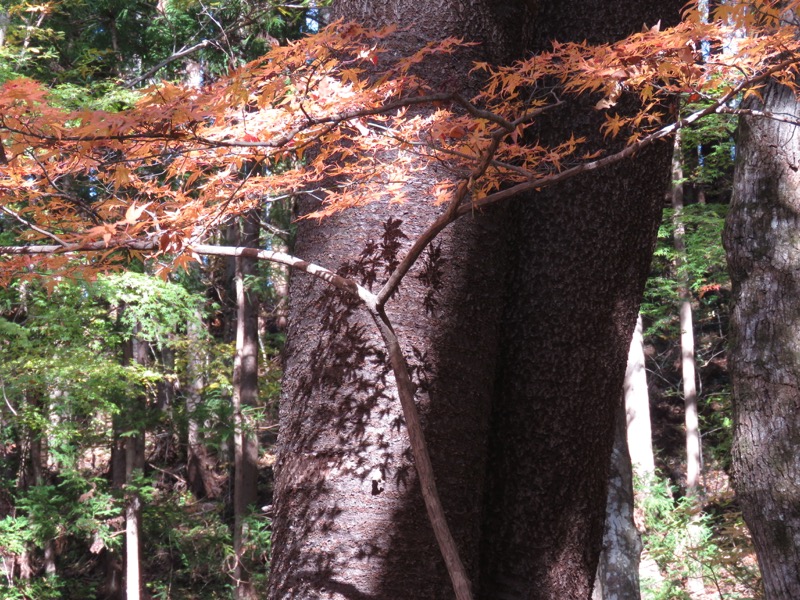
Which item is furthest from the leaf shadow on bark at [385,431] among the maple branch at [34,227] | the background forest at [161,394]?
the background forest at [161,394]

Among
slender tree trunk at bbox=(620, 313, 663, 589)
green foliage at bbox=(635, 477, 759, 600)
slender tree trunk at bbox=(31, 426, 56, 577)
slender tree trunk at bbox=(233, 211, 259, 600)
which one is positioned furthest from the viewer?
slender tree trunk at bbox=(620, 313, 663, 589)

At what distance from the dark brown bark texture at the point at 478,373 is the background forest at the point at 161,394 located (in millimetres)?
4674

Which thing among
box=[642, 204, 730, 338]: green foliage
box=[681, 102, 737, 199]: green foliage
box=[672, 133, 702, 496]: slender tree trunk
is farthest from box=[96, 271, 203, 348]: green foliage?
box=[672, 133, 702, 496]: slender tree trunk

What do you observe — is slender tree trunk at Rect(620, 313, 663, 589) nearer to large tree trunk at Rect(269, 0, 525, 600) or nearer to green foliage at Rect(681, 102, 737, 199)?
green foliage at Rect(681, 102, 737, 199)

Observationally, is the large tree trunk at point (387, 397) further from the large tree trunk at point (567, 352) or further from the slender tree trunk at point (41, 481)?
the slender tree trunk at point (41, 481)

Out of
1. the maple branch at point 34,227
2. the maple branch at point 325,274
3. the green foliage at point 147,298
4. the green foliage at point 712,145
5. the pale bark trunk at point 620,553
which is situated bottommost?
the pale bark trunk at point 620,553

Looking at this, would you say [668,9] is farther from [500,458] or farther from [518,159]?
[500,458]

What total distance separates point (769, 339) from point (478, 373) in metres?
2.14

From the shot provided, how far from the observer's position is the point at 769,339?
11.5 feet

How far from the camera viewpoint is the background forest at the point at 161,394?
7.56 meters

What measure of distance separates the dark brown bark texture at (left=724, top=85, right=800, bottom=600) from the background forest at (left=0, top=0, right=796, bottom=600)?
3059 mm

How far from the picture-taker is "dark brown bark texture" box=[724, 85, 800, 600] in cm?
334

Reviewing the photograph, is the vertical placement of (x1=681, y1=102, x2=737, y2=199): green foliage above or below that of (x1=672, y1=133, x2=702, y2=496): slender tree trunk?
above

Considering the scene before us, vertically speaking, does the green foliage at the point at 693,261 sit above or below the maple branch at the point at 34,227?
above
